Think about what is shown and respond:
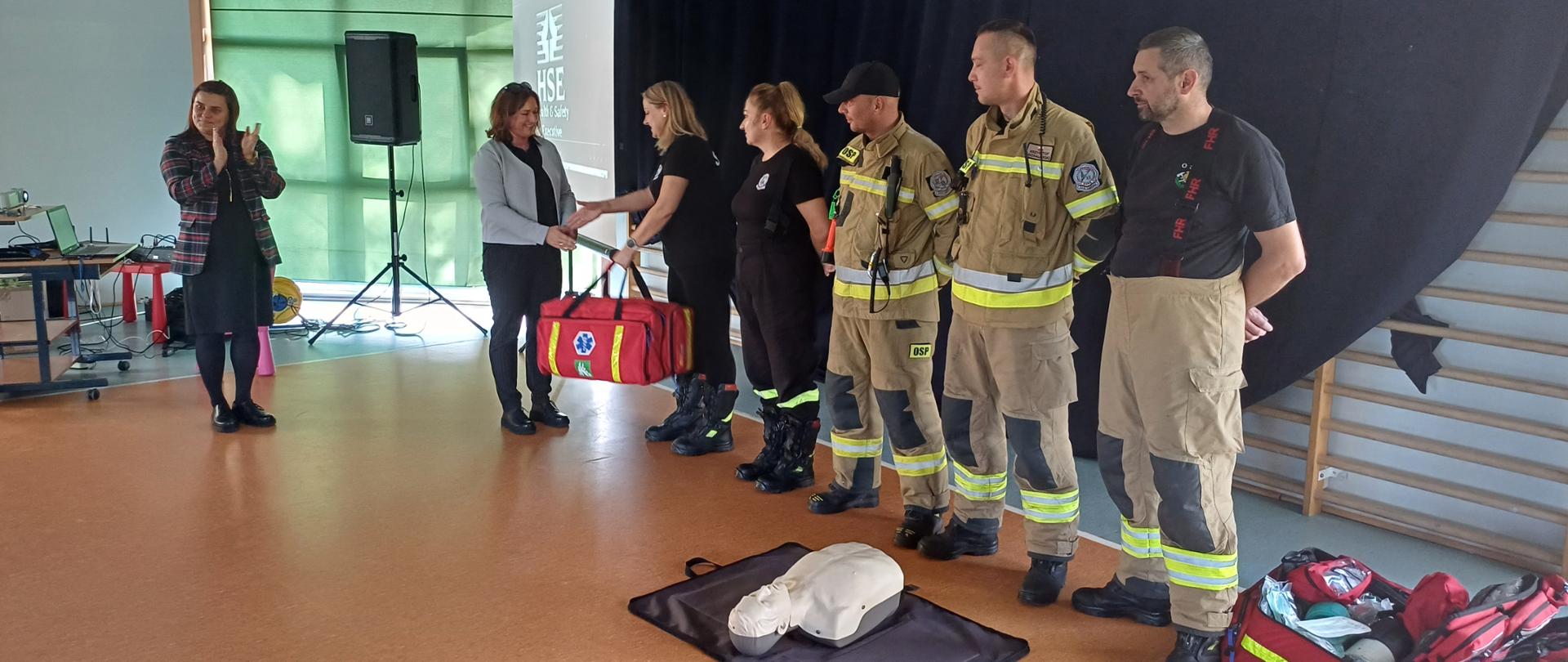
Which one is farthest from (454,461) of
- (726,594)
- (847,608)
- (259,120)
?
(259,120)

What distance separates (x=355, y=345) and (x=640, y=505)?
344 centimetres

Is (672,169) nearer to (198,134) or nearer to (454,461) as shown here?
(454,461)

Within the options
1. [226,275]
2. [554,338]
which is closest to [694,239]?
[554,338]

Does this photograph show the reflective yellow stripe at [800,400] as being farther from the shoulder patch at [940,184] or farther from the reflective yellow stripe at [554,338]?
the shoulder patch at [940,184]

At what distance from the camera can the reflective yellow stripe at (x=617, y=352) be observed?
4266 mm

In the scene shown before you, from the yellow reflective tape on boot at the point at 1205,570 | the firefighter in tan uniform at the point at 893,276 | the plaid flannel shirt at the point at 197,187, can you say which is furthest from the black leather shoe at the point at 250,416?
the yellow reflective tape on boot at the point at 1205,570

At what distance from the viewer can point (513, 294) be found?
4.61 m

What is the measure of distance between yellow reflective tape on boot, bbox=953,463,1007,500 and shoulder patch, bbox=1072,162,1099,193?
3.10 ft

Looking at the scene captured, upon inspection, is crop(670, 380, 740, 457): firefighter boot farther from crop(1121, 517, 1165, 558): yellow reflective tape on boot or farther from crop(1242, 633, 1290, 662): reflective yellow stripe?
crop(1242, 633, 1290, 662): reflective yellow stripe

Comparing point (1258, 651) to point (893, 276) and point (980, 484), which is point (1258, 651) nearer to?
point (980, 484)

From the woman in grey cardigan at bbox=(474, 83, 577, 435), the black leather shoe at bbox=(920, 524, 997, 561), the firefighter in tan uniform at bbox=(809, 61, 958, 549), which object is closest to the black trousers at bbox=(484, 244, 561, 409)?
the woman in grey cardigan at bbox=(474, 83, 577, 435)

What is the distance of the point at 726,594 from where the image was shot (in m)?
3.13

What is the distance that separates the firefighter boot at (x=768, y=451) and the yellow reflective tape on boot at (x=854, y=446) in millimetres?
372

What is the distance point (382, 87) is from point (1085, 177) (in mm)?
5271
